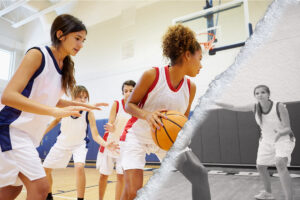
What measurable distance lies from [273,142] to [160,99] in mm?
844

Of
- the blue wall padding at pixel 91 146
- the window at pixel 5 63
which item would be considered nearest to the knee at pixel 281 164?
the blue wall padding at pixel 91 146

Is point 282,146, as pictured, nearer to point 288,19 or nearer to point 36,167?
point 288,19

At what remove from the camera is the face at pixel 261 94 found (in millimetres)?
359

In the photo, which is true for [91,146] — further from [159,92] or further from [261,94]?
[261,94]

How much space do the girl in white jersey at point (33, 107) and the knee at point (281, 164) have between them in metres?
0.68

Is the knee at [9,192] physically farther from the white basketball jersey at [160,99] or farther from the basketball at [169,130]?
the basketball at [169,130]

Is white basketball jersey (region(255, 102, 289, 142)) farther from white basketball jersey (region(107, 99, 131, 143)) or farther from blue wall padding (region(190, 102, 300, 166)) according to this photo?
white basketball jersey (region(107, 99, 131, 143))

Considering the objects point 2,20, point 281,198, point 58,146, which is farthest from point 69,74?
point 2,20

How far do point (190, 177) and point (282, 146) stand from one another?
0.15m

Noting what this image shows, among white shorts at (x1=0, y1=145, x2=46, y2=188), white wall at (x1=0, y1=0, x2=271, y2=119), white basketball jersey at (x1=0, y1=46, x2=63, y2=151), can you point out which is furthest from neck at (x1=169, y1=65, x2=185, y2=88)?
white wall at (x1=0, y1=0, x2=271, y2=119)

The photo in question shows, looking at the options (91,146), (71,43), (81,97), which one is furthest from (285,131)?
(91,146)

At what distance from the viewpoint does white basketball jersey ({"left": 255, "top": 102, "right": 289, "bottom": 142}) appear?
343 millimetres

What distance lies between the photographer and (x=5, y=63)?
25.7 feet

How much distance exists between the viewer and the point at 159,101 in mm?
1176
